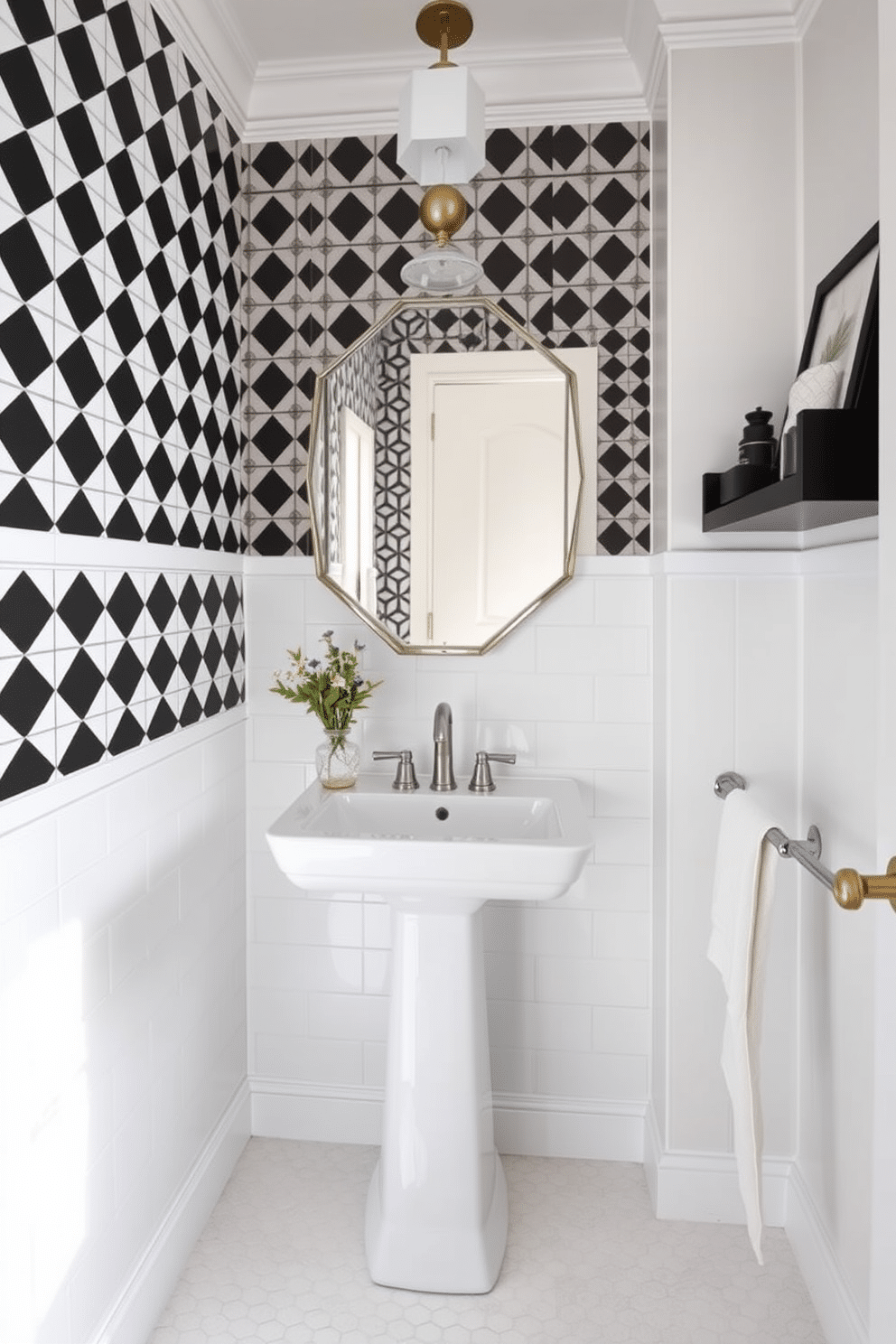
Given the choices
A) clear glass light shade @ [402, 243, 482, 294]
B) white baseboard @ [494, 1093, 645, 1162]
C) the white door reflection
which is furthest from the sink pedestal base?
clear glass light shade @ [402, 243, 482, 294]

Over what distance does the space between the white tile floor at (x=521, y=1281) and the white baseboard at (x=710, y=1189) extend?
0.10 ft

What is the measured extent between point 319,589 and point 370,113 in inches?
43.9

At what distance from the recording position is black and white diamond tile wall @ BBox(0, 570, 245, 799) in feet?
4.31

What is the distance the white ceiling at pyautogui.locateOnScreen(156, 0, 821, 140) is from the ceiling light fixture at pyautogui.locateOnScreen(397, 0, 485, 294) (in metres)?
0.30

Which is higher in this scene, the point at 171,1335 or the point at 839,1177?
the point at 839,1177

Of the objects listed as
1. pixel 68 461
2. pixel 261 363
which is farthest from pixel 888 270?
pixel 261 363

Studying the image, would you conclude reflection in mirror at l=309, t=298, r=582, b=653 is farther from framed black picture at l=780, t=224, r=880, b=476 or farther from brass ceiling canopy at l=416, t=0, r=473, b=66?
framed black picture at l=780, t=224, r=880, b=476

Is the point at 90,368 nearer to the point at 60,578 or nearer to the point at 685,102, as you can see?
the point at 60,578

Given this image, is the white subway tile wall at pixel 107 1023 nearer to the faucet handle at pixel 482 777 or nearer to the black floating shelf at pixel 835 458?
the faucet handle at pixel 482 777

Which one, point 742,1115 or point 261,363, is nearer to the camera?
point 742,1115

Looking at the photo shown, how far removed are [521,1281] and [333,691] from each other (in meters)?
1.25

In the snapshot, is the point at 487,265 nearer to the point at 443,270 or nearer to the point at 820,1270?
the point at 443,270

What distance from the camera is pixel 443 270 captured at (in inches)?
75.2

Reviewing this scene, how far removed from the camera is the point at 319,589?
2289 millimetres
